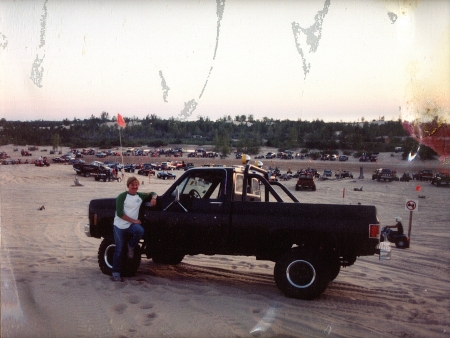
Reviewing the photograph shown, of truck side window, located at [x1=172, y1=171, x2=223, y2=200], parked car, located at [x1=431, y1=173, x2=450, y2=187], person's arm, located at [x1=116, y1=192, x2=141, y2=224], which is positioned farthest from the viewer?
parked car, located at [x1=431, y1=173, x2=450, y2=187]

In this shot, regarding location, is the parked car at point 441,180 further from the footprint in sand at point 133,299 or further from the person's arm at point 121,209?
the footprint in sand at point 133,299

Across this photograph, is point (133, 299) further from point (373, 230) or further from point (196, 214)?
point (373, 230)

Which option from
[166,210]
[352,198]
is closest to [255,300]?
[166,210]

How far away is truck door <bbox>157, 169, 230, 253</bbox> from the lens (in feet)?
25.1

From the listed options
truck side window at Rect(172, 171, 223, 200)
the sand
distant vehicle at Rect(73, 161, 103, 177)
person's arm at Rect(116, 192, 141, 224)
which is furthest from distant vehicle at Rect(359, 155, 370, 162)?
person's arm at Rect(116, 192, 141, 224)

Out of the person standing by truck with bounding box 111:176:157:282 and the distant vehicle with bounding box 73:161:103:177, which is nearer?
the person standing by truck with bounding box 111:176:157:282

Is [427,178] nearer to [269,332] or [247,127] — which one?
[247,127]

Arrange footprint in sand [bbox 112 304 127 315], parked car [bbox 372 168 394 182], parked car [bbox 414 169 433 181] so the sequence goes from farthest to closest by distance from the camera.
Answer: parked car [bbox 414 169 433 181]
parked car [bbox 372 168 394 182]
footprint in sand [bbox 112 304 127 315]

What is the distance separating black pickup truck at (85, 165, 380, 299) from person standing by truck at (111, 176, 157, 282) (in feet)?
0.82

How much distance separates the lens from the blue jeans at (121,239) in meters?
7.62

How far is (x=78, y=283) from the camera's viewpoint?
7566mm

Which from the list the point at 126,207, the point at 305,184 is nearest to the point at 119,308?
the point at 126,207

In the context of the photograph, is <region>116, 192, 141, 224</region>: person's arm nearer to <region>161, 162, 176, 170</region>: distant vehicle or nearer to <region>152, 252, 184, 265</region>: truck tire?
<region>152, 252, 184, 265</region>: truck tire

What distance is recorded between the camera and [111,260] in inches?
319
